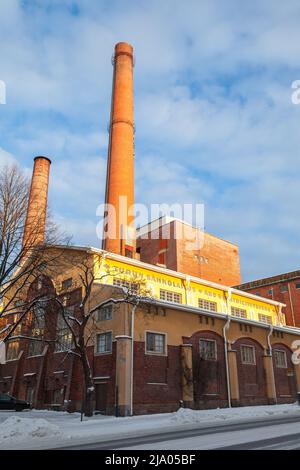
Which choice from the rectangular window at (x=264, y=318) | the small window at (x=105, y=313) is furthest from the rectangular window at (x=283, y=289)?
the small window at (x=105, y=313)

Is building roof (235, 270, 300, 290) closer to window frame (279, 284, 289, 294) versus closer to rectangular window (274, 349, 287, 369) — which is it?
window frame (279, 284, 289, 294)

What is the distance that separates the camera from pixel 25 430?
41.1ft

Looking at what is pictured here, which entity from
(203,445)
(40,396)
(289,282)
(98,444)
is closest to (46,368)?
(40,396)

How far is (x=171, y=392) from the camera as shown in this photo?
928 inches

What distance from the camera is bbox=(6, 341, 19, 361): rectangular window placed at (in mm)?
34938

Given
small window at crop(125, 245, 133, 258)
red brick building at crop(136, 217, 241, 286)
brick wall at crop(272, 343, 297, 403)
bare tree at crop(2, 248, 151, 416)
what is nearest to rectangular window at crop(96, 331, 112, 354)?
bare tree at crop(2, 248, 151, 416)

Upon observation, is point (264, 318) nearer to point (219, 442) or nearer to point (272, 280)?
point (272, 280)

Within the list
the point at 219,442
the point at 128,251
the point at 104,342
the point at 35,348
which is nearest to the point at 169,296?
the point at 128,251

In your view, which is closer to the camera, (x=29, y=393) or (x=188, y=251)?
(x=29, y=393)

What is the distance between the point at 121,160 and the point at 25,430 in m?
32.1

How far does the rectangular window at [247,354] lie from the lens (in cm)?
2925

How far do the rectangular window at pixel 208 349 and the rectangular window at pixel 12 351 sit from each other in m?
16.4
